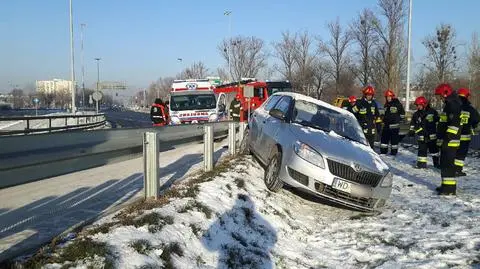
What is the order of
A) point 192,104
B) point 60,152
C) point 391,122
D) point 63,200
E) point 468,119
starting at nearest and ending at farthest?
1. point 60,152
2. point 63,200
3. point 468,119
4. point 391,122
5. point 192,104

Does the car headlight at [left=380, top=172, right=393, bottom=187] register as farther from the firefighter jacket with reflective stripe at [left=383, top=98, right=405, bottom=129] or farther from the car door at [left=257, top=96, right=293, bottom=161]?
the firefighter jacket with reflective stripe at [left=383, top=98, right=405, bottom=129]

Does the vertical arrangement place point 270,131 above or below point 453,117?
below

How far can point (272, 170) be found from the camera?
783 cm

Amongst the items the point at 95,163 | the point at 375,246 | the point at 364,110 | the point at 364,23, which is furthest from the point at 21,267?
the point at 364,23

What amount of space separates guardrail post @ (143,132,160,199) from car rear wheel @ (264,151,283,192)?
7.33ft

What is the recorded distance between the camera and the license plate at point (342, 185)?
22.4 feet

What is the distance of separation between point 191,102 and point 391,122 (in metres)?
9.05

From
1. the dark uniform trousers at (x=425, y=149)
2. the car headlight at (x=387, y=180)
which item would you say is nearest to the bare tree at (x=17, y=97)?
the dark uniform trousers at (x=425, y=149)

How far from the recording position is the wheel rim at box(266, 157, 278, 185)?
7.71 metres

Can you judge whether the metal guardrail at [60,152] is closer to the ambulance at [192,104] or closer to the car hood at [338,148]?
the car hood at [338,148]

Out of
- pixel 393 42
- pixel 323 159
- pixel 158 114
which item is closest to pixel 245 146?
pixel 323 159

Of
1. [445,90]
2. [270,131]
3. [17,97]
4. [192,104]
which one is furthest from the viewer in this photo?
[17,97]

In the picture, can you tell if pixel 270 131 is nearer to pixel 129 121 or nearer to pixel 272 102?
pixel 272 102

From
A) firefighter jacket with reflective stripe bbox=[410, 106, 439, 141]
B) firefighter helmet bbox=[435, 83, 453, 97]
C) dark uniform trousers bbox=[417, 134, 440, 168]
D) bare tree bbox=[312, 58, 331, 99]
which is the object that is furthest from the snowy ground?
bare tree bbox=[312, 58, 331, 99]
